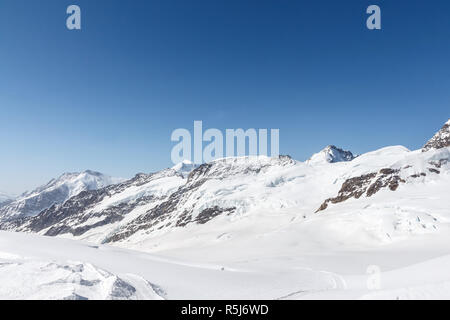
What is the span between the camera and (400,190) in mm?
66000

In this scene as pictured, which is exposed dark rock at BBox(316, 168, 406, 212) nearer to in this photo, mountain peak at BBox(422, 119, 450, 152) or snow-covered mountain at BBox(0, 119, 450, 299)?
snow-covered mountain at BBox(0, 119, 450, 299)

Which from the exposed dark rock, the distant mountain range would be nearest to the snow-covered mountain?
the exposed dark rock

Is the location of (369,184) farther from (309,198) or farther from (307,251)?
(307,251)

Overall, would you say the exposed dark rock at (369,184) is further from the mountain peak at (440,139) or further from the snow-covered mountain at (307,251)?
the mountain peak at (440,139)

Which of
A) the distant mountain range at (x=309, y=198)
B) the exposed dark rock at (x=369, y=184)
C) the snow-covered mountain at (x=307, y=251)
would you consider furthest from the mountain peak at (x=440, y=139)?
the exposed dark rock at (x=369, y=184)

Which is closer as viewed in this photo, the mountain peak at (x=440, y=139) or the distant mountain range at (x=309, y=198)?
the distant mountain range at (x=309, y=198)

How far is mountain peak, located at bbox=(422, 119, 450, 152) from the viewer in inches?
4203

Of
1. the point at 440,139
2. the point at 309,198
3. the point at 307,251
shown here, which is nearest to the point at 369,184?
the point at 309,198

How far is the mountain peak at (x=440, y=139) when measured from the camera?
107 meters

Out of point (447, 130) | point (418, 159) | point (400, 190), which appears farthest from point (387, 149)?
point (400, 190)

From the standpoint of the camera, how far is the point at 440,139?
362 feet

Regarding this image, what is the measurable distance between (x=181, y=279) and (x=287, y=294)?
4332 millimetres

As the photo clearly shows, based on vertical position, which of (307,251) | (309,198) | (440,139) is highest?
(440,139)
